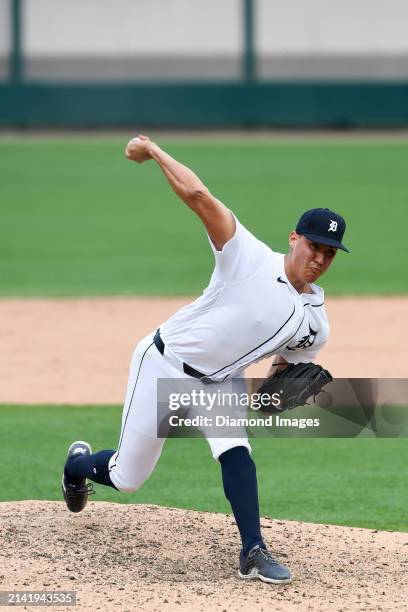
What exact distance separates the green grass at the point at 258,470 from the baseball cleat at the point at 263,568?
1.21m

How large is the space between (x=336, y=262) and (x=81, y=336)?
5098 mm

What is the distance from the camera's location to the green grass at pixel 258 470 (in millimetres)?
6480

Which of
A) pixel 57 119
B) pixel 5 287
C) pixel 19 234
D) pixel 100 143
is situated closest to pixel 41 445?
pixel 5 287

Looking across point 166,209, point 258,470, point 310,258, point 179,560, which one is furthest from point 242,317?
point 166,209

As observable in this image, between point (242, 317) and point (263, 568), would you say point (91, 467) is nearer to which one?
point (263, 568)

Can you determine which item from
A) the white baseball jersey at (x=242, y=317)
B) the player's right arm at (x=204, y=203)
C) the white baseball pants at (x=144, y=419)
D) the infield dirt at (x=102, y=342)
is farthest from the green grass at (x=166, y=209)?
the player's right arm at (x=204, y=203)

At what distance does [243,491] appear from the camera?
199 inches

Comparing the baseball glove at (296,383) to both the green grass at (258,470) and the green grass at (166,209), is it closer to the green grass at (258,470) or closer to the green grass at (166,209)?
the green grass at (258,470)

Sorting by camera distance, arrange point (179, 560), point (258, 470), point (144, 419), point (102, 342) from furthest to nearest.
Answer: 1. point (102, 342)
2. point (258, 470)
3. point (179, 560)
4. point (144, 419)

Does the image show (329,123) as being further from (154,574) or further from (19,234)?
(154,574)

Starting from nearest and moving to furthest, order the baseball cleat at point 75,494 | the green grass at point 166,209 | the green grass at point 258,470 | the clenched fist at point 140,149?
1. the clenched fist at point 140,149
2. the baseball cleat at point 75,494
3. the green grass at point 258,470
4. the green grass at point 166,209

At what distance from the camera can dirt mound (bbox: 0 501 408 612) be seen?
482 centimetres

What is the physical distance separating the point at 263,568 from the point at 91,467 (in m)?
1.02

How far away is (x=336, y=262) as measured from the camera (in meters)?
15.1
